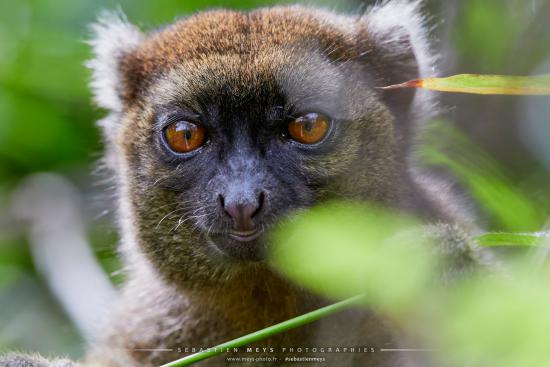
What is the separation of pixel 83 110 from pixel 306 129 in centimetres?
198

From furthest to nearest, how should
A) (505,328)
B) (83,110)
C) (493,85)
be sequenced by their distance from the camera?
1. (83,110)
2. (493,85)
3. (505,328)

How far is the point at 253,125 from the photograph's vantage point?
77.5 inches

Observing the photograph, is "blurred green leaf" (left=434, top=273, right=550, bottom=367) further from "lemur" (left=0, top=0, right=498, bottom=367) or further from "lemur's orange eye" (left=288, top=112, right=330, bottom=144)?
"lemur's orange eye" (left=288, top=112, right=330, bottom=144)

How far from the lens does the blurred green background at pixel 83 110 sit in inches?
79.6

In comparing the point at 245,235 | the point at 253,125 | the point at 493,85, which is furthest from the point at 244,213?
the point at 493,85

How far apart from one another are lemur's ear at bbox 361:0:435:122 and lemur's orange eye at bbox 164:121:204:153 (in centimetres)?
64

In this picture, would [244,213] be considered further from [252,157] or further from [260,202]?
[252,157]

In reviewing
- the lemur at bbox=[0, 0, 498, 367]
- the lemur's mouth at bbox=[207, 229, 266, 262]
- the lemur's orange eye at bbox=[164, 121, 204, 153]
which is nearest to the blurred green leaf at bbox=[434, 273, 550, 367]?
the lemur at bbox=[0, 0, 498, 367]

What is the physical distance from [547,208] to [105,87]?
5.55ft

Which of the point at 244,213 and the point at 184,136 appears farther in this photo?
the point at 184,136

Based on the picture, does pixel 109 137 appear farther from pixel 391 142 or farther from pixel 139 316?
pixel 391 142

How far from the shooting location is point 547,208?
185 cm

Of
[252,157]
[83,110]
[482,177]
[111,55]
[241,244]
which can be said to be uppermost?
[111,55]

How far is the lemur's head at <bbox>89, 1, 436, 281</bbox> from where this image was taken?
6.32ft
